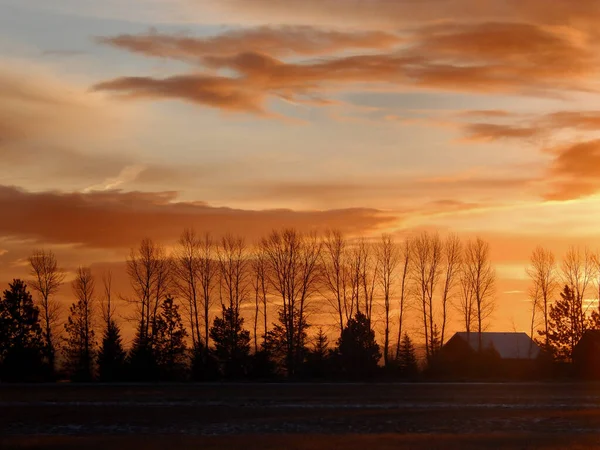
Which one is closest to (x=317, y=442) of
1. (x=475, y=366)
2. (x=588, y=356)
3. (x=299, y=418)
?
(x=299, y=418)

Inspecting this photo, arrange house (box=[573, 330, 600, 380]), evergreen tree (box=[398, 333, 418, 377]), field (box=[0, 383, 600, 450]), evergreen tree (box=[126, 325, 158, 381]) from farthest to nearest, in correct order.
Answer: evergreen tree (box=[398, 333, 418, 377]), house (box=[573, 330, 600, 380]), evergreen tree (box=[126, 325, 158, 381]), field (box=[0, 383, 600, 450])

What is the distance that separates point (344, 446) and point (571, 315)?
6510cm

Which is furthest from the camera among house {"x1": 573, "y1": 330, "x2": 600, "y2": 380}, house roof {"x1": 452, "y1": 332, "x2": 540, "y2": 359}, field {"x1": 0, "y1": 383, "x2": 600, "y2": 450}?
house roof {"x1": 452, "y1": 332, "x2": 540, "y2": 359}

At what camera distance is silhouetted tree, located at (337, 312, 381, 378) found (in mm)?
59734

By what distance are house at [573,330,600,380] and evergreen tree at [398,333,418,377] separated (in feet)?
41.1

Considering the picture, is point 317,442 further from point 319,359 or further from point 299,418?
point 319,359

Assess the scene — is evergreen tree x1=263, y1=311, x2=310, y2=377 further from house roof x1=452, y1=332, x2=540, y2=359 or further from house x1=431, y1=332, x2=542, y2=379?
house roof x1=452, y1=332, x2=540, y2=359

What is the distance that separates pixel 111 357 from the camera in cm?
6228

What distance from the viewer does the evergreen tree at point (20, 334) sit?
64562mm

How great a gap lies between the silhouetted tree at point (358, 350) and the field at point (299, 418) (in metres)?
14.9

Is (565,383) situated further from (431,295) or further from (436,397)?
(431,295)

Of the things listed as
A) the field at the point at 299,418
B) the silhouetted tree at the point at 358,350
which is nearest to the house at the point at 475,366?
the silhouetted tree at the point at 358,350

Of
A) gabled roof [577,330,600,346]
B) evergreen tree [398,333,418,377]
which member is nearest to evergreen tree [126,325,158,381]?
evergreen tree [398,333,418,377]

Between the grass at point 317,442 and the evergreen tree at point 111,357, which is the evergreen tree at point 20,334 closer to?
the evergreen tree at point 111,357
